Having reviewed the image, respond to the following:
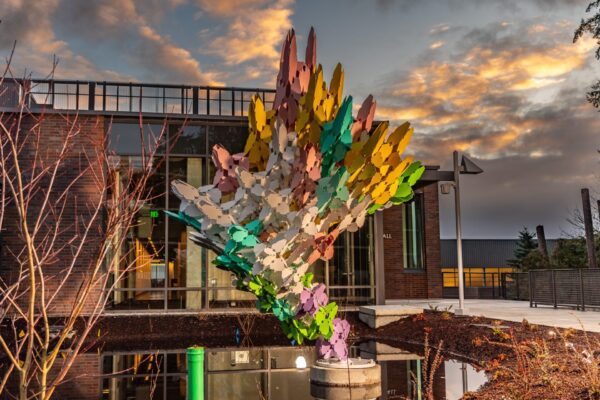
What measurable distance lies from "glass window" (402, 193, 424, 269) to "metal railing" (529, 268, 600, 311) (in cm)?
751

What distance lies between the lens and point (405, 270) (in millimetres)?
28312

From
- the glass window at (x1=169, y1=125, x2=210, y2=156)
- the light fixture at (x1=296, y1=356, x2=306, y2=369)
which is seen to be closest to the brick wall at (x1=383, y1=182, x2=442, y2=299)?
the glass window at (x1=169, y1=125, x2=210, y2=156)

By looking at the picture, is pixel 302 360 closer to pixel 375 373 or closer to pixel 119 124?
pixel 375 373

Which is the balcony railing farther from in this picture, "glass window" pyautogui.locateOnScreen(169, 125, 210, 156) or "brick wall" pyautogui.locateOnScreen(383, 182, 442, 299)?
"brick wall" pyautogui.locateOnScreen(383, 182, 442, 299)

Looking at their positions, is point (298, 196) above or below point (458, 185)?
below

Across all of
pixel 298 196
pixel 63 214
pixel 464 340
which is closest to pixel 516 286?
pixel 464 340

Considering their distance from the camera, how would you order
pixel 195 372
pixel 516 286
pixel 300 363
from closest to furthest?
pixel 195 372 → pixel 300 363 → pixel 516 286

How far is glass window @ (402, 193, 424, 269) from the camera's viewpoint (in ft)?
94.0

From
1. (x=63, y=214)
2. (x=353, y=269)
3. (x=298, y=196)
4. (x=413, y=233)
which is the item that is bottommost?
(x=353, y=269)

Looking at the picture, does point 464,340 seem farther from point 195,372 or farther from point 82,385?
point 195,372

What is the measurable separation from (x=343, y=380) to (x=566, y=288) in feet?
41.7

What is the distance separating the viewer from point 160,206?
19.1m

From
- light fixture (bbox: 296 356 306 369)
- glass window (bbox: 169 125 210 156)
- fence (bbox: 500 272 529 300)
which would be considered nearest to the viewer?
light fixture (bbox: 296 356 306 369)

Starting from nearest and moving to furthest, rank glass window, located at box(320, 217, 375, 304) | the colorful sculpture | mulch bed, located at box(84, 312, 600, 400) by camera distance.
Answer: mulch bed, located at box(84, 312, 600, 400)
the colorful sculpture
glass window, located at box(320, 217, 375, 304)
